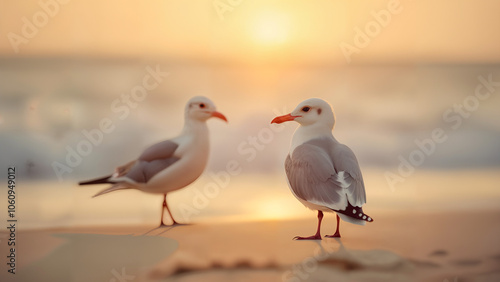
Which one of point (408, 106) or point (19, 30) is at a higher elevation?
point (19, 30)

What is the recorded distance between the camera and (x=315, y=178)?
1669 millimetres

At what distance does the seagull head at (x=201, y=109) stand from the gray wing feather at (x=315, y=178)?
0.32 meters

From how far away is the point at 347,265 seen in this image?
171cm

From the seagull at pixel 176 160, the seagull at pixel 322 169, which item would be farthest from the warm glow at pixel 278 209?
the seagull at pixel 176 160

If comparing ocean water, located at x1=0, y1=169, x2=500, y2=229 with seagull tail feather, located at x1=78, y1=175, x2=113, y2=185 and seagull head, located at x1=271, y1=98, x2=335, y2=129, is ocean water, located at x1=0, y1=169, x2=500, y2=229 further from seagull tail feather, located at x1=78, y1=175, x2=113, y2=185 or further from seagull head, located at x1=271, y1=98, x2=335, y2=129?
seagull head, located at x1=271, y1=98, x2=335, y2=129

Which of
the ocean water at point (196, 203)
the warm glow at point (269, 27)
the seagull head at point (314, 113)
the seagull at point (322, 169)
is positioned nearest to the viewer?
the seagull at point (322, 169)

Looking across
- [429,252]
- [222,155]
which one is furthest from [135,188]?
[429,252]

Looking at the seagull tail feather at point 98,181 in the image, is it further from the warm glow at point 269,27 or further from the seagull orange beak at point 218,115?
the warm glow at point 269,27

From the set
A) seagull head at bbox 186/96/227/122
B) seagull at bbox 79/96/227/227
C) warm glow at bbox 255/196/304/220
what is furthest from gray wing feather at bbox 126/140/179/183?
warm glow at bbox 255/196/304/220

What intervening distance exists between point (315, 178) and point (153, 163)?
57cm

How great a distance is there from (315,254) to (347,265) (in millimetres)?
113

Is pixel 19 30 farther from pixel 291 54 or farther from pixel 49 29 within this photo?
pixel 291 54

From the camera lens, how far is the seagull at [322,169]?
64.4 inches

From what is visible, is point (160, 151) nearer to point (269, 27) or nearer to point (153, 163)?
point (153, 163)
